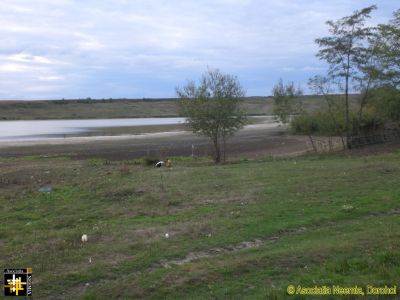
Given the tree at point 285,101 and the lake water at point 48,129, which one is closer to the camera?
the tree at point 285,101

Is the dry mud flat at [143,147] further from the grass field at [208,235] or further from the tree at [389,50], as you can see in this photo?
the grass field at [208,235]

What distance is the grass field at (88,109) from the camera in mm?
127938

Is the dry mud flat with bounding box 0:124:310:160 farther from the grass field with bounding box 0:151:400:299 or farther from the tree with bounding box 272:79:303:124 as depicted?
the grass field with bounding box 0:151:400:299

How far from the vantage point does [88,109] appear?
137 meters

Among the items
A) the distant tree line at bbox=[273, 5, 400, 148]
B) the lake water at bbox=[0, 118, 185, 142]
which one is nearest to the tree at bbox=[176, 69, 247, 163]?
the distant tree line at bbox=[273, 5, 400, 148]

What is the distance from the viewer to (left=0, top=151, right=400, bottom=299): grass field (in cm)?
793

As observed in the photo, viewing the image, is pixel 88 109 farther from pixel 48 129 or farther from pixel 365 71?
pixel 365 71

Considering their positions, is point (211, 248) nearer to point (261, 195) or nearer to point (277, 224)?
point (277, 224)

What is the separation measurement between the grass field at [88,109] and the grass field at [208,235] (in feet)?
341

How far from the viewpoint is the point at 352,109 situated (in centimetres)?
3684

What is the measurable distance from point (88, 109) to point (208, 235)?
131 metres

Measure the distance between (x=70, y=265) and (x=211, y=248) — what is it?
274 cm

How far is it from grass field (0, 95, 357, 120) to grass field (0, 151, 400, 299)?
341 feet

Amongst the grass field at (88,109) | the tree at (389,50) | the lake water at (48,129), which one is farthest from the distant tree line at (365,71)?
the grass field at (88,109)
